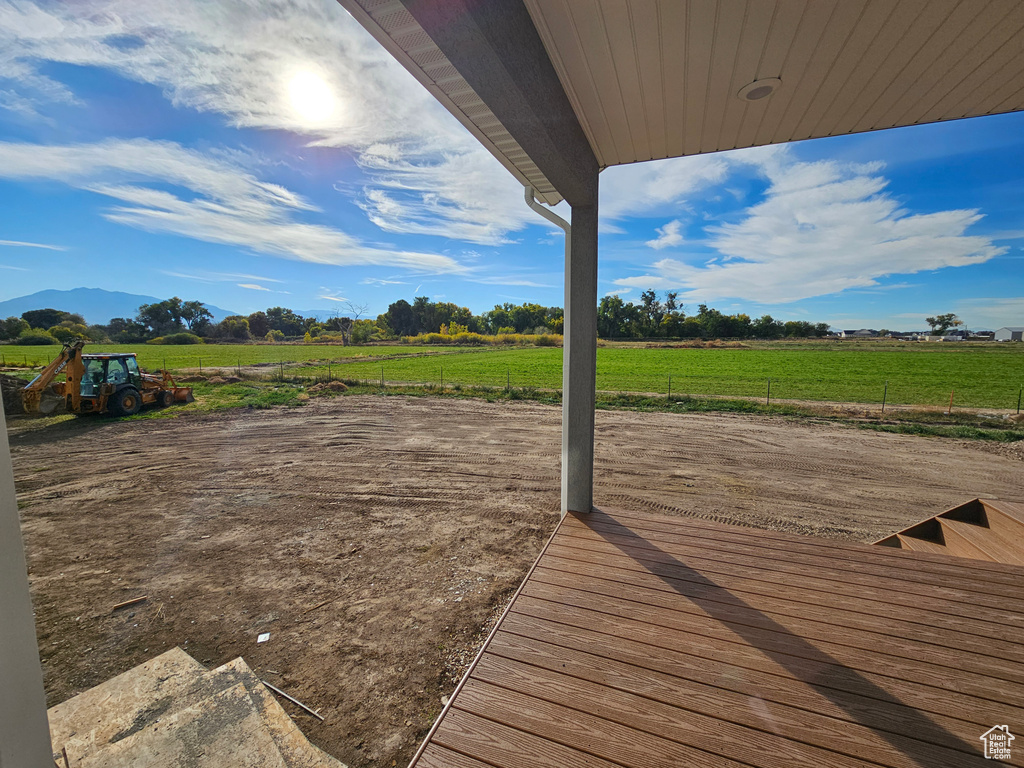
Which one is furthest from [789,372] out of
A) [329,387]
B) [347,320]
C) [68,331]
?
[347,320]

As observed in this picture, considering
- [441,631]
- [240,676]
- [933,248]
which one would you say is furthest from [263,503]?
[933,248]

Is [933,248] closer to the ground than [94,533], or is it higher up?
higher up

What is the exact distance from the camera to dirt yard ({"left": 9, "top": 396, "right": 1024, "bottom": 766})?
2.04 metres

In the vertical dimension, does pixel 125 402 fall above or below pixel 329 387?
above

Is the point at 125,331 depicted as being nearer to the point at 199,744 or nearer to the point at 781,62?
the point at 199,744

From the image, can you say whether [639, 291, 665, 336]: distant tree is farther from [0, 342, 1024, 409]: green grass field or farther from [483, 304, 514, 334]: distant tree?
[483, 304, 514, 334]: distant tree

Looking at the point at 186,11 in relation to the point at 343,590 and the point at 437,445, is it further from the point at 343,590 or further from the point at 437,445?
the point at 437,445

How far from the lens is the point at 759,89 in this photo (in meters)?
1.62

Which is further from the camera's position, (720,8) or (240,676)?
(240,676)

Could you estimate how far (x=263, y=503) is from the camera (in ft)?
13.3

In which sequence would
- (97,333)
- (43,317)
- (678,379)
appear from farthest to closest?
(678,379), (97,333), (43,317)

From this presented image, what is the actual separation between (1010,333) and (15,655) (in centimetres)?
2740

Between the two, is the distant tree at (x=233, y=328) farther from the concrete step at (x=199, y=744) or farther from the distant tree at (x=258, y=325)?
the concrete step at (x=199, y=744)

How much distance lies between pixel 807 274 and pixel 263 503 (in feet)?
112
